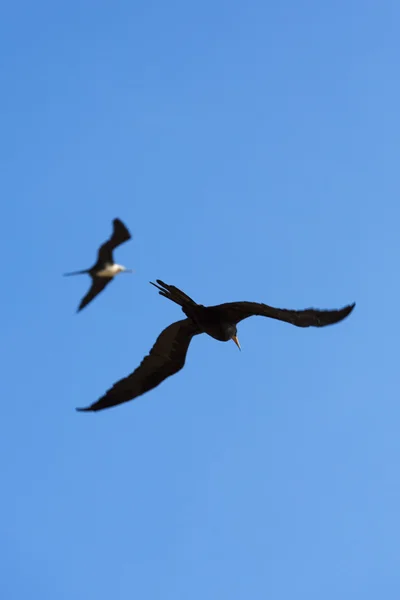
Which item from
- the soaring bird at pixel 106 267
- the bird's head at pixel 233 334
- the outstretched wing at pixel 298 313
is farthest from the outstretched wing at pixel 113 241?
the bird's head at pixel 233 334

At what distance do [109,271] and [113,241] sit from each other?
556 millimetres

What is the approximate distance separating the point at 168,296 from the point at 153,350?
1.33 metres

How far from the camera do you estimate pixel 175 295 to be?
727 inches

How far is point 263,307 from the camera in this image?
683 inches

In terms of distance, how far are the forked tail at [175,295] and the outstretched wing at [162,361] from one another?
626mm

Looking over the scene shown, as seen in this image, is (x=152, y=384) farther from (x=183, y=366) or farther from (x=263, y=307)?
(x=263, y=307)

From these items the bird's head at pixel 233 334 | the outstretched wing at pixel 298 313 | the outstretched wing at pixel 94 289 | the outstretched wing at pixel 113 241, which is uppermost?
the outstretched wing at pixel 113 241

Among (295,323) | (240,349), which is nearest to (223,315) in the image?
(240,349)

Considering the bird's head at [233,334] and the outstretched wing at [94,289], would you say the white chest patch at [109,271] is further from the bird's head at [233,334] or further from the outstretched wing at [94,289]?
the bird's head at [233,334]

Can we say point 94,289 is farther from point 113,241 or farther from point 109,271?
point 113,241

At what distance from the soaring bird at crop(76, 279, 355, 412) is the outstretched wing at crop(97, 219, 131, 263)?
1327mm

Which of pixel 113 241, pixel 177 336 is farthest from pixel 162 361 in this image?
pixel 113 241

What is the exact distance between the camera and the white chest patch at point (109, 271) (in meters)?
17.0

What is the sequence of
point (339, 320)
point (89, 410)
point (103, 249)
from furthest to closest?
point (89, 410)
point (103, 249)
point (339, 320)
